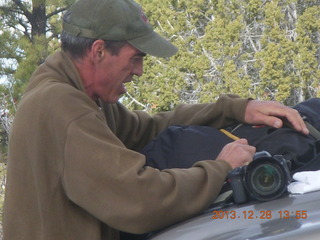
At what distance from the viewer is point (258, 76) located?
11.1 m

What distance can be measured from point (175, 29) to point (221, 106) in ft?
26.6

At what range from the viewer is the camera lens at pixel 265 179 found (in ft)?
6.79

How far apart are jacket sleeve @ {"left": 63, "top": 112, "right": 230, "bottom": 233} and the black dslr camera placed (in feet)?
0.51

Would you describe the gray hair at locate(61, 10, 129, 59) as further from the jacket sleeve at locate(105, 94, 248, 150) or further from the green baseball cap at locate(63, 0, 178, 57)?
the jacket sleeve at locate(105, 94, 248, 150)

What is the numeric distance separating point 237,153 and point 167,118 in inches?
35.1

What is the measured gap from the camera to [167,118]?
3.23 m

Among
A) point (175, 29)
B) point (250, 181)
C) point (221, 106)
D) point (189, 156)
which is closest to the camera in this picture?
point (250, 181)

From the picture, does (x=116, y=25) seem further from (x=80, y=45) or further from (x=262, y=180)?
(x=262, y=180)

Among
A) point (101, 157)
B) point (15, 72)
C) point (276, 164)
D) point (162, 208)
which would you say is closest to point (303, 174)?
point (276, 164)

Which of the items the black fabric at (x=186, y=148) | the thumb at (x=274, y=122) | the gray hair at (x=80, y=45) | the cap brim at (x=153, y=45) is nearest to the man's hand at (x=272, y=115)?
the thumb at (x=274, y=122)

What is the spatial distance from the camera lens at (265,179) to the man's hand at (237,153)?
0.69ft

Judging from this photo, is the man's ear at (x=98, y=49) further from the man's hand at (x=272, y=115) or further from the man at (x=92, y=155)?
the man's hand at (x=272, y=115)

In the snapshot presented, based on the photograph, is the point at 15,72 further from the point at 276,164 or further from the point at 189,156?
the point at 276,164

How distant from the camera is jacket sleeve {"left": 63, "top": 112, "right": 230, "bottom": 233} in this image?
220 cm
